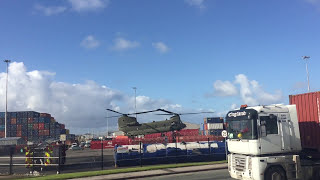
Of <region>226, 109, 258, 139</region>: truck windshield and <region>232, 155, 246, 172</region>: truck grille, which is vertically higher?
<region>226, 109, 258, 139</region>: truck windshield

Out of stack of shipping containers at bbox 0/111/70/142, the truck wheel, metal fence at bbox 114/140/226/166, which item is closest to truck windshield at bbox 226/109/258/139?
the truck wheel

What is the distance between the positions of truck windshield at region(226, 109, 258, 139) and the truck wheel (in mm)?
1575

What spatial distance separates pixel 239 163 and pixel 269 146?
157 cm

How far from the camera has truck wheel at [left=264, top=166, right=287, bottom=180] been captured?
12117 millimetres

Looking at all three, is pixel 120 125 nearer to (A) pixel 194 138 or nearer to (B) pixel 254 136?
(A) pixel 194 138

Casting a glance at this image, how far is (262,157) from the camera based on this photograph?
12117 mm

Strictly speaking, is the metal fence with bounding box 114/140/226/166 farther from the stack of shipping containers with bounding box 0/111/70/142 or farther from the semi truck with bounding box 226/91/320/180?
the stack of shipping containers with bounding box 0/111/70/142

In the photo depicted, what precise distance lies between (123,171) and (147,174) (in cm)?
222

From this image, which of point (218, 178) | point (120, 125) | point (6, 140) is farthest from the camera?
point (6, 140)

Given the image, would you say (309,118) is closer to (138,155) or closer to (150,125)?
(138,155)

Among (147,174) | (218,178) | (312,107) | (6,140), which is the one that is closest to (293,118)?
(312,107)

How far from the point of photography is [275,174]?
1222 cm

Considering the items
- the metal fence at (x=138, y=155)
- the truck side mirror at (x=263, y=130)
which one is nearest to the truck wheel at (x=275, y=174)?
the truck side mirror at (x=263, y=130)

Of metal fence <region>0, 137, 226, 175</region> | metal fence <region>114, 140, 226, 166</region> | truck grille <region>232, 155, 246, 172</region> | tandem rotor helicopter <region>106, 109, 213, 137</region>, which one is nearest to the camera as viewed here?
truck grille <region>232, 155, 246, 172</region>
